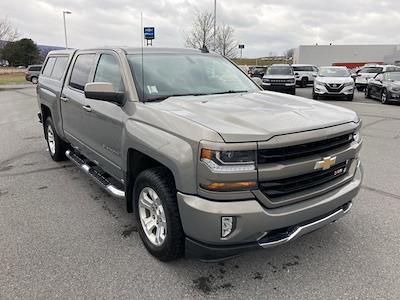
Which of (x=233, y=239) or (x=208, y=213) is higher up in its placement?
(x=208, y=213)

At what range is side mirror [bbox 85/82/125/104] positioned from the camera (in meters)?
3.39

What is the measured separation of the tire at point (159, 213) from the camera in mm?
2891

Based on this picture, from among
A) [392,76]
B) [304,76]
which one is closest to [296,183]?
[392,76]

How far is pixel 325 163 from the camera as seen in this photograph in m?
2.91

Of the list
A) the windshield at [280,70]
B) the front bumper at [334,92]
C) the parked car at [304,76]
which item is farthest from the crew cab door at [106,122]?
the parked car at [304,76]

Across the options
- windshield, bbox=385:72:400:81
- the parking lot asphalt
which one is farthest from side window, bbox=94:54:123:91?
windshield, bbox=385:72:400:81

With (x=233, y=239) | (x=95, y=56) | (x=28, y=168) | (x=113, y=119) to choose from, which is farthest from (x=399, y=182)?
(x=28, y=168)

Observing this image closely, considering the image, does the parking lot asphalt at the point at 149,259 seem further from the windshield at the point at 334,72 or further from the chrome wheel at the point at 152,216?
the windshield at the point at 334,72

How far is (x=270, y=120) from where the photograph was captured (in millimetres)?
2838

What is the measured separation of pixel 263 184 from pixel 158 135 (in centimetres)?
93

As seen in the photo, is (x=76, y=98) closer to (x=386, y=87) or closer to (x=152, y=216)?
(x=152, y=216)

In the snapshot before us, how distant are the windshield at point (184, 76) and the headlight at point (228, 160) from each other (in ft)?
3.99

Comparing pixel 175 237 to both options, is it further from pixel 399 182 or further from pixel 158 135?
pixel 399 182

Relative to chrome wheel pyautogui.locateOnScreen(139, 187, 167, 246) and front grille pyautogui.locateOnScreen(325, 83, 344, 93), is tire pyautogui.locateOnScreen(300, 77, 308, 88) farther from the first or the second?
chrome wheel pyautogui.locateOnScreen(139, 187, 167, 246)
